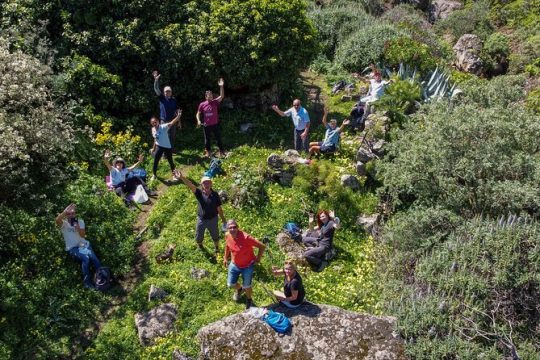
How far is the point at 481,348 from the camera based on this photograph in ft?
27.5

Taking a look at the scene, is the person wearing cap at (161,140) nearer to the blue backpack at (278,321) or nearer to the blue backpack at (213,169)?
the blue backpack at (213,169)

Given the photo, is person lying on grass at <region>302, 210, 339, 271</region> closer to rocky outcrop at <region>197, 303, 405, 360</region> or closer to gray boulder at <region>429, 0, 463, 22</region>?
rocky outcrop at <region>197, 303, 405, 360</region>

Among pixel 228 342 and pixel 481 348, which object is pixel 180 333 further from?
pixel 481 348

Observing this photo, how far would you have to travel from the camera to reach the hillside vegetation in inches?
364

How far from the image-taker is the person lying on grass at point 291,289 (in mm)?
8789

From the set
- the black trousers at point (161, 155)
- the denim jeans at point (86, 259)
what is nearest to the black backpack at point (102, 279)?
the denim jeans at point (86, 259)

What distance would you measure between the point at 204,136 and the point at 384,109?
4.95 metres

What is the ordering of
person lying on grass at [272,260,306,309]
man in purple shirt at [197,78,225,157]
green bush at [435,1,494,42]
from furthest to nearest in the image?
green bush at [435,1,494,42]
man in purple shirt at [197,78,225,157]
person lying on grass at [272,260,306,309]

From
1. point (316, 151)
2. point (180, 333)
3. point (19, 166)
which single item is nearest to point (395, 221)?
point (316, 151)

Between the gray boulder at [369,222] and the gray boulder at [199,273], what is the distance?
3.71 metres

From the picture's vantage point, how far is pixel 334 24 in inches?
835

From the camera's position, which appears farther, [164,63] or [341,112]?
[341,112]

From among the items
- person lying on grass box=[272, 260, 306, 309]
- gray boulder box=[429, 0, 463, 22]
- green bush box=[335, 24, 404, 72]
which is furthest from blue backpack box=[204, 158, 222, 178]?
gray boulder box=[429, 0, 463, 22]

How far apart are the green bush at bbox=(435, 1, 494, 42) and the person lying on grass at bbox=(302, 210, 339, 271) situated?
1598 centimetres
